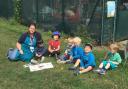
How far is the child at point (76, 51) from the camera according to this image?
9409 mm

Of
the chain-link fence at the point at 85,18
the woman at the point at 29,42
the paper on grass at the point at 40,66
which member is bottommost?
the paper on grass at the point at 40,66

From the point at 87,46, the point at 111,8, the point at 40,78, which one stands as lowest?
the point at 40,78

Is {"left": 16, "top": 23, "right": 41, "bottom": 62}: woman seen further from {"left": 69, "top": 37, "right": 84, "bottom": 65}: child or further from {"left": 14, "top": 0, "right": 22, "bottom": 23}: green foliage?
{"left": 14, "top": 0, "right": 22, "bottom": 23}: green foliage

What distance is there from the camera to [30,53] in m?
10.1

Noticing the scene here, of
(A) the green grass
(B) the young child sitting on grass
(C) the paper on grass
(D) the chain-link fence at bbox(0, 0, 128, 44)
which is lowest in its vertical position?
(A) the green grass

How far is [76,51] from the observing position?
9.52 m

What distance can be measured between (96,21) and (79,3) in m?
0.94

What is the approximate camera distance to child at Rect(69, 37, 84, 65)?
9409 mm

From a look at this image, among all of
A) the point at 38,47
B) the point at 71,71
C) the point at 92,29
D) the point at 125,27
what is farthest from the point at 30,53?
the point at 125,27

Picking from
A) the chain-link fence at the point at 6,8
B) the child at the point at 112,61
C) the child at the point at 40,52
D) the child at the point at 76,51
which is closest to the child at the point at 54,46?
the child at the point at 40,52

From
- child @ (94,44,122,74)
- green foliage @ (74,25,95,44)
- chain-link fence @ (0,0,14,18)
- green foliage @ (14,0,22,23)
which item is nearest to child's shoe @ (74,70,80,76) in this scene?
child @ (94,44,122,74)

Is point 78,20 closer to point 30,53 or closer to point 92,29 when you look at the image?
point 92,29

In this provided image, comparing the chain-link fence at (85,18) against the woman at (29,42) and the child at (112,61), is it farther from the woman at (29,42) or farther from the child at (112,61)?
the child at (112,61)

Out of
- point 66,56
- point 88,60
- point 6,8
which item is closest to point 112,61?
point 88,60
